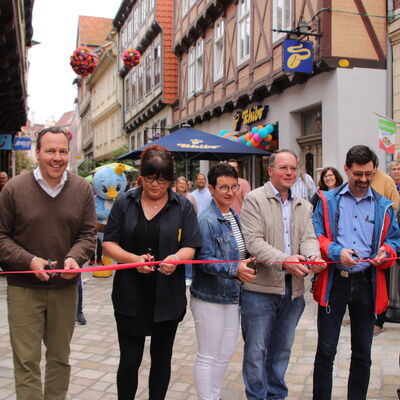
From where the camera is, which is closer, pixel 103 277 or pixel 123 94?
pixel 103 277

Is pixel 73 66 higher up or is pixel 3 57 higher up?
pixel 73 66

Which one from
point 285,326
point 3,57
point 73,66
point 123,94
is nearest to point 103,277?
point 3,57

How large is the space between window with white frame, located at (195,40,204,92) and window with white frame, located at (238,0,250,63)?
3808 mm

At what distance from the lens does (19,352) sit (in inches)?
121

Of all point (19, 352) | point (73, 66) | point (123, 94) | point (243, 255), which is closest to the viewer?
point (19, 352)

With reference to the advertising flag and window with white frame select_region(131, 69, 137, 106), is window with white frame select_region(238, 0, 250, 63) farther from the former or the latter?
window with white frame select_region(131, 69, 137, 106)

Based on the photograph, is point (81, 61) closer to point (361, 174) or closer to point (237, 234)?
point (237, 234)

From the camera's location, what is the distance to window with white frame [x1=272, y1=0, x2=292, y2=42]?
12.3 meters

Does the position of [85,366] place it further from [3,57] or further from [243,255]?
[3,57]

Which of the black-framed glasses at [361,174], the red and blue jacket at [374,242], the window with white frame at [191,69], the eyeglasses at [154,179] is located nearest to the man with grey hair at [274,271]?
the red and blue jacket at [374,242]

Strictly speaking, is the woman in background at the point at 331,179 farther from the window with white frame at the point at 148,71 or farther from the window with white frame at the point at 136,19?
the window with white frame at the point at 136,19

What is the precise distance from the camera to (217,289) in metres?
3.32

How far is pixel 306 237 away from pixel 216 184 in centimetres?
73

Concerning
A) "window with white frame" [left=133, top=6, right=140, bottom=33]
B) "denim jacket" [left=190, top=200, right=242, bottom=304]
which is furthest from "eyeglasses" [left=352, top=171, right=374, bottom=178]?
"window with white frame" [left=133, top=6, right=140, bottom=33]
